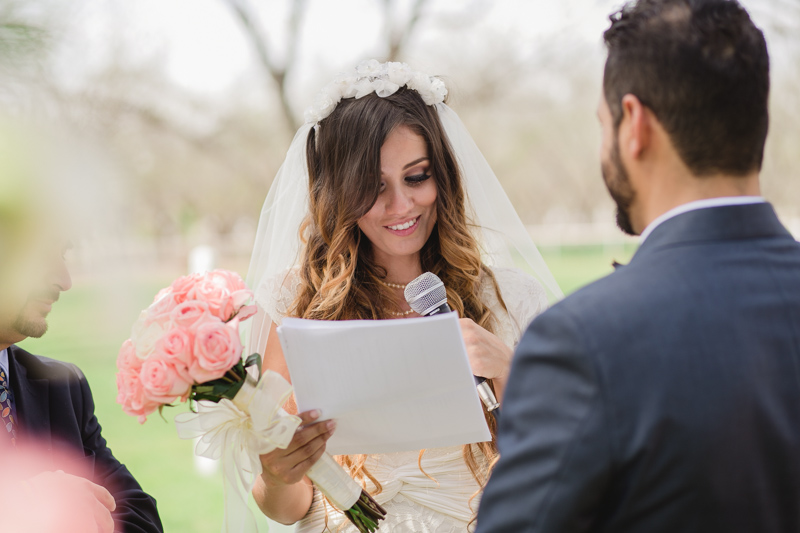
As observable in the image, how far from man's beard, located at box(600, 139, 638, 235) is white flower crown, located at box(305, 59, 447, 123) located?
5.43ft

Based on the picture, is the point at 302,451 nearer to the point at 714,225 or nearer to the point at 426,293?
the point at 426,293

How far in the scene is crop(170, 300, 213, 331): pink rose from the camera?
5.49ft

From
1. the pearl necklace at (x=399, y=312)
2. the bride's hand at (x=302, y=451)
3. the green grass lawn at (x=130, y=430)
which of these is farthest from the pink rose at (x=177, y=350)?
the pearl necklace at (x=399, y=312)

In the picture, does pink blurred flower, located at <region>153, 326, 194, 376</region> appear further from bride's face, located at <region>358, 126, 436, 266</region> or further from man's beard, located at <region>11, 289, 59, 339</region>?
bride's face, located at <region>358, 126, 436, 266</region>

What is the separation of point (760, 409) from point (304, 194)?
2.25 m

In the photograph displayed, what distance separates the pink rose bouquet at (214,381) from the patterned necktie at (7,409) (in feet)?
2.11

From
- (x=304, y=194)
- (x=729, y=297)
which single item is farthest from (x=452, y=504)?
(x=729, y=297)

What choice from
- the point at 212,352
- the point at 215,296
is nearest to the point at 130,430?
the point at 215,296

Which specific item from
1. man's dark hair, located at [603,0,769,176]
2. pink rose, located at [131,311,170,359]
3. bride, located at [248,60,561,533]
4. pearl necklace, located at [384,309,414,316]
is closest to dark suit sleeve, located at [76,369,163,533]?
bride, located at [248,60,561,533]

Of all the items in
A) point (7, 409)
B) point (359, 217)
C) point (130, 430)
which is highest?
point (359, 217)

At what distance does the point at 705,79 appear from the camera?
1.20 m

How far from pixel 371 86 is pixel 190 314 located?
4.93 ft

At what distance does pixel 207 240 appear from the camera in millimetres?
23906

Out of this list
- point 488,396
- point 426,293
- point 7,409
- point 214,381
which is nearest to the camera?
point 214,381
